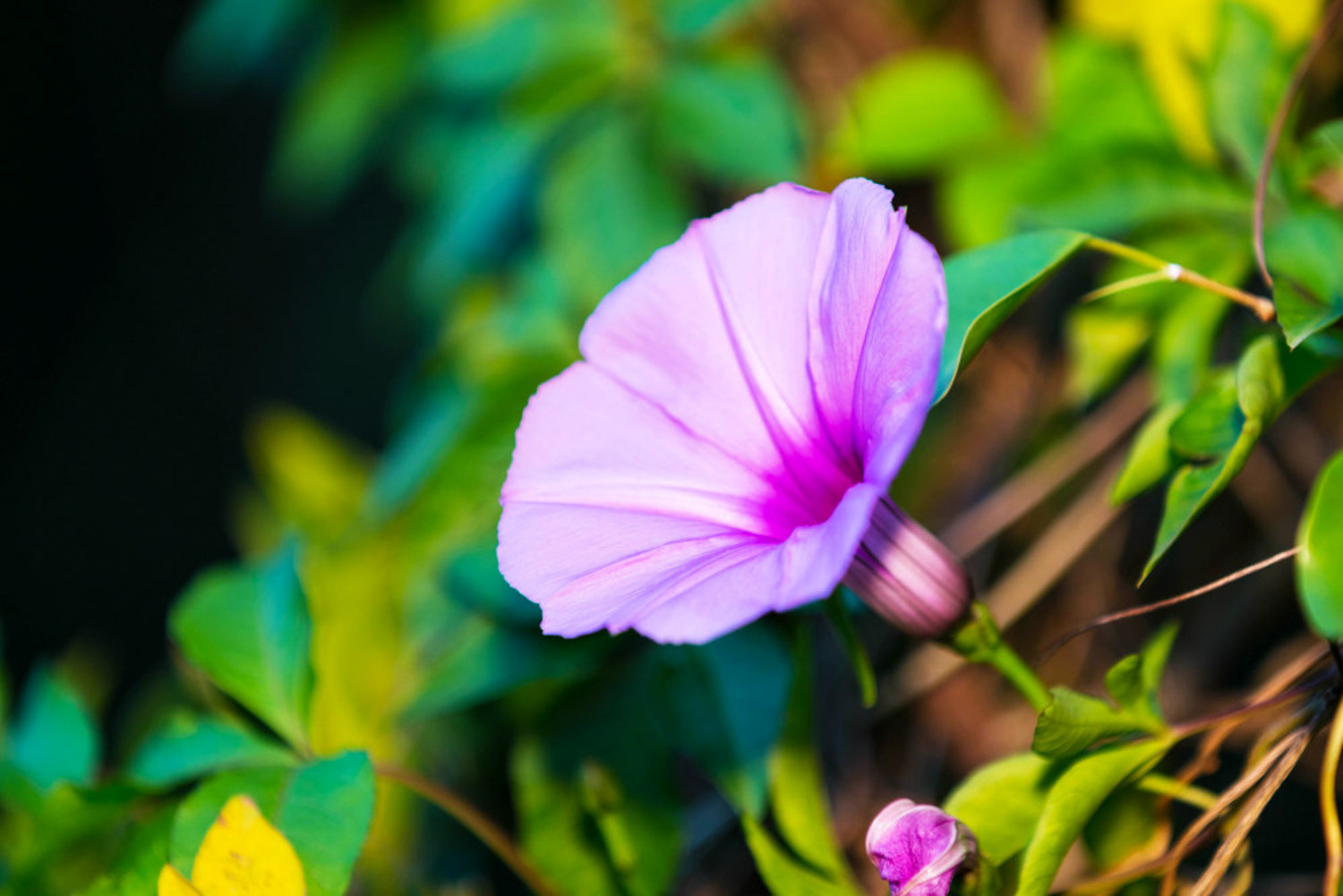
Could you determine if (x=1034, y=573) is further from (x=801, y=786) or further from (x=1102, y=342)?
(x=801, y=786)

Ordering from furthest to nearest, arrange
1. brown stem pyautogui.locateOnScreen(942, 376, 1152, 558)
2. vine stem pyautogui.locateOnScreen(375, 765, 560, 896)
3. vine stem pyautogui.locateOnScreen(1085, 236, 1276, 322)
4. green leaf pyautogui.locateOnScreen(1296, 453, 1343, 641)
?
brown stem pyautogui.locateOnScreen(942, 376, 1152, 558), vine stem pyautogui.locateOnScreen(375, 765, 560, 896), vine stem pyautogui.locateOnScreen(1085, 236, 1276, 322), green leaf pyautogui.locateOnScreen(1296, 453, 1343, 641)

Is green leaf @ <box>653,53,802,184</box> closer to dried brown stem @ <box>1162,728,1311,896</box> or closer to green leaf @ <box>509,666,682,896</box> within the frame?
green leaf @ <box>509,666,682,896</box>

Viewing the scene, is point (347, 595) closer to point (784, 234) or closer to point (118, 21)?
point (784, 234)

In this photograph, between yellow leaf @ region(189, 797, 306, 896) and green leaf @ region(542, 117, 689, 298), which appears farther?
green leaf @ region(542, 117, 689, 298)

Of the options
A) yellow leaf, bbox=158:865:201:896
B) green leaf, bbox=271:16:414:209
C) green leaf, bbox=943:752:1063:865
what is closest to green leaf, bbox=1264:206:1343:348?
green leaf, bbox=943:752:1063:865

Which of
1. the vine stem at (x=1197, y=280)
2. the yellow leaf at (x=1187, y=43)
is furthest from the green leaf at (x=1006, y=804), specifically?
the yellow leaf at (x=1187, y=43)

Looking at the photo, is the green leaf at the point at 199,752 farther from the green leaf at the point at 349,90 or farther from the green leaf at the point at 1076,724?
the green leaf at the point at 349,90
